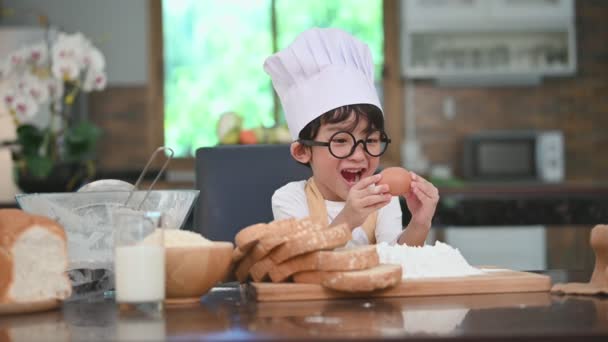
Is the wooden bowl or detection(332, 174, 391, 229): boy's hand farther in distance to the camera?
detection(332, 174, 391, 229): boy's hand

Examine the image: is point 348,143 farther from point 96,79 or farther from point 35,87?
point 35,87

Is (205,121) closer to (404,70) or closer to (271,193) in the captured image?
(404,70)

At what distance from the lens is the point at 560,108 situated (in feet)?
22.0

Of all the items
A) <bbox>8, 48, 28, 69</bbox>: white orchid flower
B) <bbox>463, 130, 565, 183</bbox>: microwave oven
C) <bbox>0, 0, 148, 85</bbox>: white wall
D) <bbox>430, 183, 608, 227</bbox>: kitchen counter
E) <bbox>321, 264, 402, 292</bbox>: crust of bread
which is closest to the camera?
<bbox>321, 264, 402, 292</bbox>: crust of bread

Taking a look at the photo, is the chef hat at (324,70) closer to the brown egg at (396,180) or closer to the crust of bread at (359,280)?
the brown egg at (396,180)

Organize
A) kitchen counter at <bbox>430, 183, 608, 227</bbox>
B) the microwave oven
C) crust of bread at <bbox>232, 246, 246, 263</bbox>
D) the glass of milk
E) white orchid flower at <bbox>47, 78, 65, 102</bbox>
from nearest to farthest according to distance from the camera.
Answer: the glass of milk < crust of bread at <bbox>232, 246, 246, 263</bbox> < white orchid flower at <bbox>47, 78, 65, 102</bbox> < kitchen counter at <bbox>430, 183, 608, 227</bbox> < the microwave oven

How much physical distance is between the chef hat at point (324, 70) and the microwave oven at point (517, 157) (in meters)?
4.33

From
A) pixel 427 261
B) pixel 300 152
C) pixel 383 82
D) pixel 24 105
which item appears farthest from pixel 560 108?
pixel 427 261

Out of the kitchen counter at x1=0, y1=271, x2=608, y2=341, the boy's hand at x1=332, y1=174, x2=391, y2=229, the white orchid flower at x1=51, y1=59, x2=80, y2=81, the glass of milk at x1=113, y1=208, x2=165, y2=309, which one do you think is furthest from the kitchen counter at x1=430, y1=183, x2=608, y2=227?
the glass of milk at x1=113, y1=208, x2=165, y2=309

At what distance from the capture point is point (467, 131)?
6.66 meters

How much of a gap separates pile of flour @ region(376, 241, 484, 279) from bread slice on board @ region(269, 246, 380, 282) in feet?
0.32

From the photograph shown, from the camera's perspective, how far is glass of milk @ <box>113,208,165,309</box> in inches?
47.0

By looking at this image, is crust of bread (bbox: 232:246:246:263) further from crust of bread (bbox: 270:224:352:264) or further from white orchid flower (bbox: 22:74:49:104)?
white orchid flower (bbox: 22:74:49:104)

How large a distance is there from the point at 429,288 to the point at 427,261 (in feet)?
0.30
